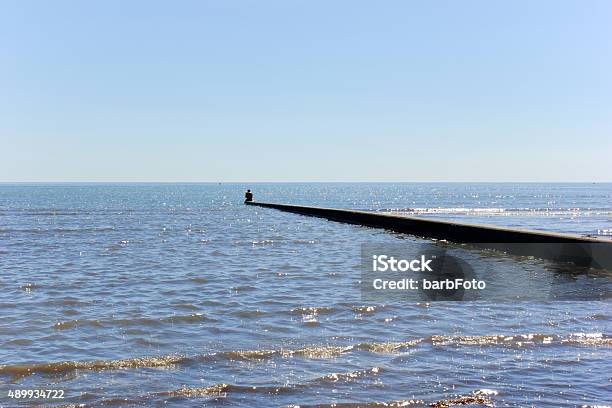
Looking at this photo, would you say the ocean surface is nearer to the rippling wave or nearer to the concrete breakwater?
the rippling wave

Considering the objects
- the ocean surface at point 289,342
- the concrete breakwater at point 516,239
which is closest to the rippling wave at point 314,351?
the ocean surface at point 289,342

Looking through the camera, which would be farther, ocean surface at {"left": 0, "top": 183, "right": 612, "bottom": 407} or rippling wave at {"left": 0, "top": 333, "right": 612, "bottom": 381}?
rippling wave at {"left": 0, "top": 333, "right": 612, "bottom": 381}

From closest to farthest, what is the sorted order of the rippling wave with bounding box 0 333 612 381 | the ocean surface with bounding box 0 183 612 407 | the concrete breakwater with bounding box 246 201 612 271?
the ocean surface with bounding box 0 183 612 407 → the rippling wave with bounding box 0 333 612 381 → the concrete breakwater with bounding box 246 201 612 271

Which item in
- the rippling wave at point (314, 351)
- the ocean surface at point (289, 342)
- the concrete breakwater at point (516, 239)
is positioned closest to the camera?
the ocean surface at point (289, 342)

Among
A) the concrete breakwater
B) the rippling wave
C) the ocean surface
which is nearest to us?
the ocean surface

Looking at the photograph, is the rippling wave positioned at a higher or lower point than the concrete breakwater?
lower

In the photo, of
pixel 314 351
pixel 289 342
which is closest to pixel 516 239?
pixel 289 342

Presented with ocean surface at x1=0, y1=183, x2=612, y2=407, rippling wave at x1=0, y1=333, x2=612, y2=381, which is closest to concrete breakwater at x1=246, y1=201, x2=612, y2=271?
ocean surface at x1=0, y1=183, x2=612, y2=407

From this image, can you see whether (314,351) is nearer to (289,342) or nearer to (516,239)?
(289,342)

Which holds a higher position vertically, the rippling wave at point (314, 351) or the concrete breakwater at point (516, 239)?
the concrete breakwater at point (516, 239)

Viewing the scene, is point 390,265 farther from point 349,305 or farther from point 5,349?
point 5,349

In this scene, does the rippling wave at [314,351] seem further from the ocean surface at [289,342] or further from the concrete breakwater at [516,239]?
the concrete breakwater at [516,239]

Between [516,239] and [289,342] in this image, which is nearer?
[289,342]

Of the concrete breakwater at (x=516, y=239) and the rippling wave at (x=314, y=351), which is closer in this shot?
the rippling wave at (x=314, y=351)
